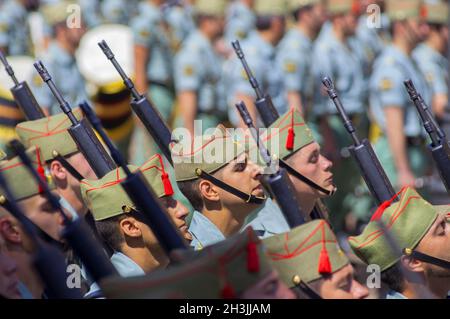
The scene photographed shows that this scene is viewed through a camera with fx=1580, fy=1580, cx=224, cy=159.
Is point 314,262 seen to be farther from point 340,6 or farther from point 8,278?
point 340,6

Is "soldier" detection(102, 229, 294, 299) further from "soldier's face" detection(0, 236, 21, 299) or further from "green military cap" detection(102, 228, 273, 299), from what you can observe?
"soldier's face" detection(0, 236, 21, 299)

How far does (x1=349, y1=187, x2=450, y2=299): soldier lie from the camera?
5941 millimetres

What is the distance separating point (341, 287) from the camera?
533 centimetres

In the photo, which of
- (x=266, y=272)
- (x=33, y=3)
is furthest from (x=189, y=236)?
(x=33, y=3)

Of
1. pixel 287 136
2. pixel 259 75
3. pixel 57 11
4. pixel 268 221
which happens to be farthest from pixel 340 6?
→ pixel 268 221

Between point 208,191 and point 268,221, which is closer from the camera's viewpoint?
point 208,191

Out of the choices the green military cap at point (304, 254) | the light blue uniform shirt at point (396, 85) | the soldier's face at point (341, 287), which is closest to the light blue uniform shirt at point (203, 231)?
the green military cap at point (304, 254)

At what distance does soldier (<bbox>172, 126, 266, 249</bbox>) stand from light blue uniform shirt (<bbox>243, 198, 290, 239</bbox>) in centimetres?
14

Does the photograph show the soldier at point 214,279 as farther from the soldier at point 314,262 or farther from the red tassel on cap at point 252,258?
the soldier at point 314,262

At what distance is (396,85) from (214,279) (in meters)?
6.70

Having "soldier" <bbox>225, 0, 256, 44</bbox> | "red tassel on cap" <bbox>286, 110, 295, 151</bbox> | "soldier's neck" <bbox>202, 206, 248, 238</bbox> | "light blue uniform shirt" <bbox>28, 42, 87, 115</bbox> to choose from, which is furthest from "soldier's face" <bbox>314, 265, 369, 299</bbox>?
"soldier" <bbox>225, 0, 256, 44</bbox>

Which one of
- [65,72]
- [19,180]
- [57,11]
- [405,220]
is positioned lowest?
[405,220]

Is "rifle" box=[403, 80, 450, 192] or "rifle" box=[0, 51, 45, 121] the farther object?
"rifle" box=[0, 51, 45, 121]

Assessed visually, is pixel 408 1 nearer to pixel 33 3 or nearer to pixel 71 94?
pixel 71 94
